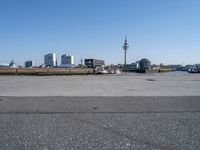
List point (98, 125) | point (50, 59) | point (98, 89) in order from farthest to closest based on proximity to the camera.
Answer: point (50, 59) < point (98, 89) < point (98, 125)

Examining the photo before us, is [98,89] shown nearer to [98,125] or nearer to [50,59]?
[98,125]

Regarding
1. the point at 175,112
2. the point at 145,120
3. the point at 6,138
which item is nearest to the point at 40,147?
the point at 6,138

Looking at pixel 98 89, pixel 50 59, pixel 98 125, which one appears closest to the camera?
pixel 98 125

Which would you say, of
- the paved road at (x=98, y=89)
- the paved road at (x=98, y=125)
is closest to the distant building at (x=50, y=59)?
the paved road at (x=98, y=89)

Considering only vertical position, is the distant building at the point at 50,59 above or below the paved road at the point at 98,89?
above

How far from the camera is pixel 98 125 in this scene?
7477mm

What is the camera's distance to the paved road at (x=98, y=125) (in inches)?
228

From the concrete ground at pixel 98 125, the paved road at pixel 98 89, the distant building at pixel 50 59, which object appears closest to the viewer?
the concrete ground at pixel 98 125

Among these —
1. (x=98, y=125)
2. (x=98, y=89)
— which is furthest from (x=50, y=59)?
(x=98, y=125)

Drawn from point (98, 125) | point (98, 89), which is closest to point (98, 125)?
point (98, 125)

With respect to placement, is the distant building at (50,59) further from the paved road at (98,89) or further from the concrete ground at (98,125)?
the concrete ground at (98,125)

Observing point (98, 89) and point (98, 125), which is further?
point (98, 89)

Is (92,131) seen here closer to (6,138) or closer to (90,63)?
(6,138)

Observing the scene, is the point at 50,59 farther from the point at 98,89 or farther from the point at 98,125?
the point at 98,125
